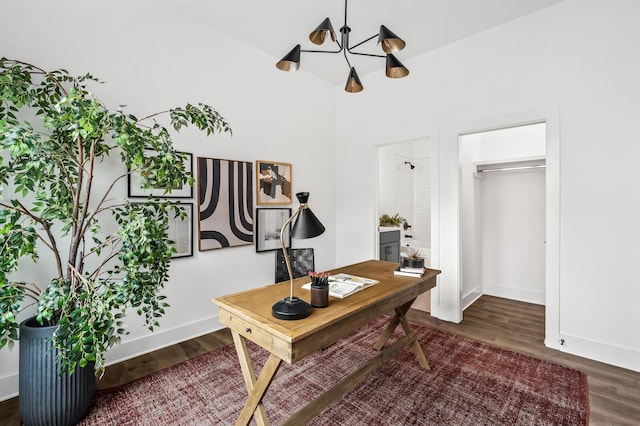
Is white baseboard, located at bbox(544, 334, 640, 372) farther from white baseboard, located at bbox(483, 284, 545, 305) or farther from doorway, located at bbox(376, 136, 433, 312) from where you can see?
doorway, located at bbox(376, 136, 433, 312)

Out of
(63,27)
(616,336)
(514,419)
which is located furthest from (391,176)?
(63,27)

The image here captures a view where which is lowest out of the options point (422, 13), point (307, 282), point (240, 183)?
point (307, 282)

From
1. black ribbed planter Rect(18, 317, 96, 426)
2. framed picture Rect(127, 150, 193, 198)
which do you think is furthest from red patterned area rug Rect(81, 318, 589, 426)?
framed picture Rect(127, 150, 193, 198)

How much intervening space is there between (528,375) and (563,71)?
2674 mm

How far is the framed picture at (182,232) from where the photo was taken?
9.52 feet

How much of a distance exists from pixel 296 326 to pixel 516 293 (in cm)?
396

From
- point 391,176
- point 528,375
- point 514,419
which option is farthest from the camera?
point 391,176

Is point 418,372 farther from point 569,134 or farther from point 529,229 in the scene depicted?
point 529,229

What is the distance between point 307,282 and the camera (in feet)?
7.21

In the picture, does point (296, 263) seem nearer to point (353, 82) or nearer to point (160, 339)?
point (160, 339)

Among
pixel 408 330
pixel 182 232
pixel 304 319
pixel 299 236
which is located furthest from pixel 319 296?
pixel 182 232

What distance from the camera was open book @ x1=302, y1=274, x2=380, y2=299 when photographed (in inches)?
73.0

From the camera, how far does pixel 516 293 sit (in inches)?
163

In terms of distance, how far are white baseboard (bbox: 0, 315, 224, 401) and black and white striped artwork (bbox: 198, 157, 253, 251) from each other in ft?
2.63
